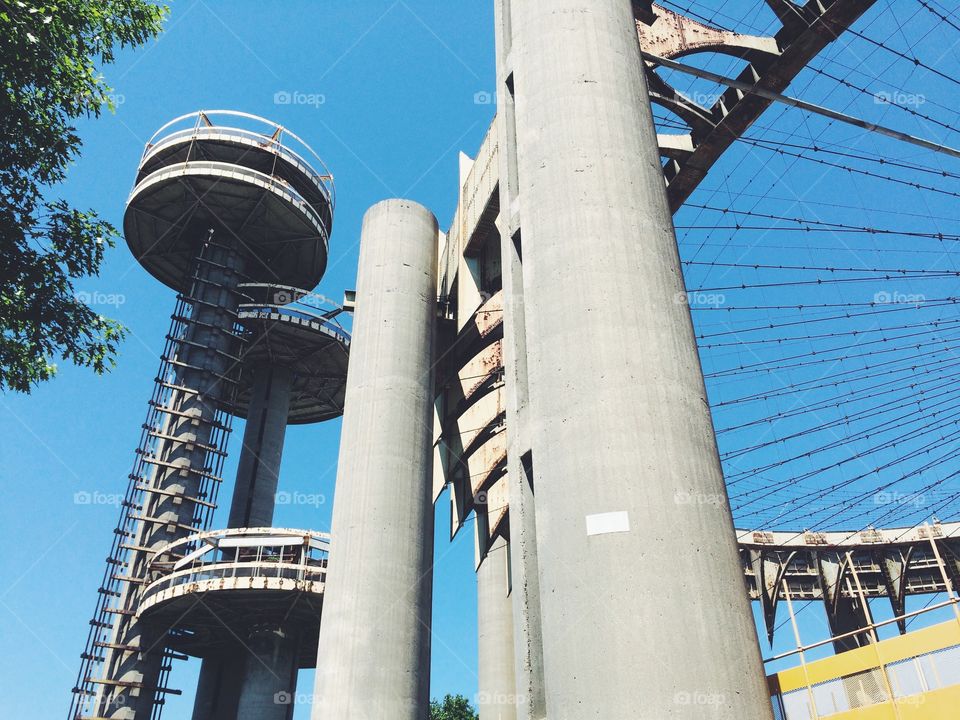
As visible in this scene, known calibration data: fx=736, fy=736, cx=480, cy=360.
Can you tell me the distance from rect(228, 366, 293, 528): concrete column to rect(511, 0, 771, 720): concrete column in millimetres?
39143

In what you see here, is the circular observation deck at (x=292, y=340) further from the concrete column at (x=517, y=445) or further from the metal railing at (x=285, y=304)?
the concrete column at (x=517, y=445)

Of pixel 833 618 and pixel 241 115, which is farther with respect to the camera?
pixel 833 618

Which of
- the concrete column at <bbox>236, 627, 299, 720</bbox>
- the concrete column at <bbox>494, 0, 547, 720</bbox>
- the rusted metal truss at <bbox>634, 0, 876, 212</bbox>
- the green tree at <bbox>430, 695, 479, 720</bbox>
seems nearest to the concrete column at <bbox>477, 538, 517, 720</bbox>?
the concrete column at <bbox>236, 627, 299, 720</bbox>

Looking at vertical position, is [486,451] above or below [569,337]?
above

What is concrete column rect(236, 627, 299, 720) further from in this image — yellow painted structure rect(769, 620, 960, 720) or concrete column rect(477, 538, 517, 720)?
yellow painted structure rect(769, 620, 960, 720)

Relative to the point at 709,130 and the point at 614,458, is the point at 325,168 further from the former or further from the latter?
the point at 614,458

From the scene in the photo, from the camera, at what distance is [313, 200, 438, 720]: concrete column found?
890 inches

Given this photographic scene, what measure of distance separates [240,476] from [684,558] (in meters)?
44.3

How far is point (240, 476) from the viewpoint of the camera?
49.9 metres

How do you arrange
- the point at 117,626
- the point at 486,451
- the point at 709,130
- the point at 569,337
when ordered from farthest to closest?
the point at 117,626
the point at 486,451
the point at 709,130
the point at 569,337

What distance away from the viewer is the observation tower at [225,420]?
3794 centimetres

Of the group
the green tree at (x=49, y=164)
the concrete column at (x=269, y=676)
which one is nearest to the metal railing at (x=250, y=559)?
the concrete column at (x=269, y=676)

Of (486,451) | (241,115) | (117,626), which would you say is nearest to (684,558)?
(486,451)

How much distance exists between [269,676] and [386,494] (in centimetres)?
1958
